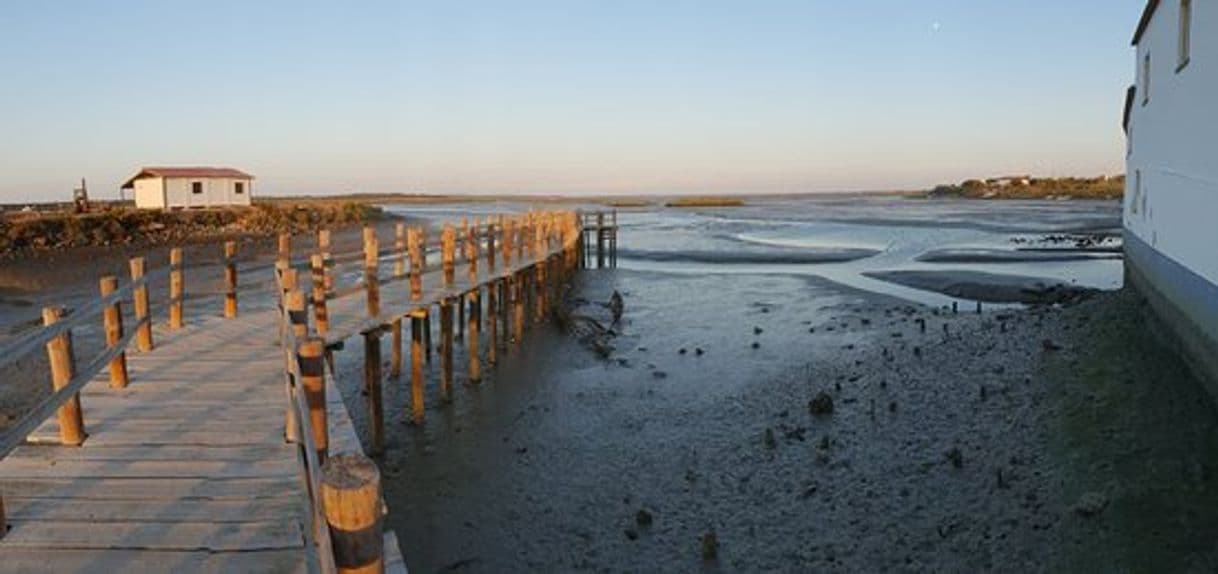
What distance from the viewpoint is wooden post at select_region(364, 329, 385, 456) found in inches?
502

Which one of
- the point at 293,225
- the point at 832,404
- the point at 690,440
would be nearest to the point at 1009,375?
the point at 832,404

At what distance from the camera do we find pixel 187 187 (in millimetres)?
56000

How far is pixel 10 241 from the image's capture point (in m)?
36.6

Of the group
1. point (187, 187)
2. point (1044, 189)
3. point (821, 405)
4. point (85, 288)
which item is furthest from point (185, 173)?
point (1044, 189)

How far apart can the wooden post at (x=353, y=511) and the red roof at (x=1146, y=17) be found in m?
16.9

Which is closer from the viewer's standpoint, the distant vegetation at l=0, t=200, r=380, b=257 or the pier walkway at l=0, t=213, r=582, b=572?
the pier walkway at l=0, t=213, r=582, b=572

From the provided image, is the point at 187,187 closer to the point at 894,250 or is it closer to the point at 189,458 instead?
the point at 894,250

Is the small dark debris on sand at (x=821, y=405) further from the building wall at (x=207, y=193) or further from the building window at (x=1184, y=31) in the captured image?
the building wall at (x=207, y=193)

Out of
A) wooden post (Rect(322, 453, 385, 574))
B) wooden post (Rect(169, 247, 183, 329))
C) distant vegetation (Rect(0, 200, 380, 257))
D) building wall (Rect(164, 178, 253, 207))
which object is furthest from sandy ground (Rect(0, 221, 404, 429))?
wooden post (Rect(322, 453, 385, 574))

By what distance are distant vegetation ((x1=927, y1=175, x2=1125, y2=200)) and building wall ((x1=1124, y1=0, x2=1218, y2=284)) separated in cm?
10483

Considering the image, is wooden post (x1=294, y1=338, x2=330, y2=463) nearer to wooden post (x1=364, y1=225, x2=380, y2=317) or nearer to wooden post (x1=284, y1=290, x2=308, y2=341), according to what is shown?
wooden post (x1=284, y1=290, x2=308, y2=341)

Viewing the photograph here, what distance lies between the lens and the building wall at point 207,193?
2170 inches

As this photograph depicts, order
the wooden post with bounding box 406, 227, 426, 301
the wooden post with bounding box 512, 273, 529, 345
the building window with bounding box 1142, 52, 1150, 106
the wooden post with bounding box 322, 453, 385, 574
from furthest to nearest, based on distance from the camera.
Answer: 1. the wooden post with bounding box 512, 273, 529, 345
2. the building window with bounding box 1142, 52, 1150, 106
3. the wooden post with bounding box 406, 227, 426, 301
4. the wooden post with bounding box 322, 453, 385, 574

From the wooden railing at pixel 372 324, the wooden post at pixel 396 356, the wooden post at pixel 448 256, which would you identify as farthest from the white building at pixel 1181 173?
the wooden post at pixel 396 356
